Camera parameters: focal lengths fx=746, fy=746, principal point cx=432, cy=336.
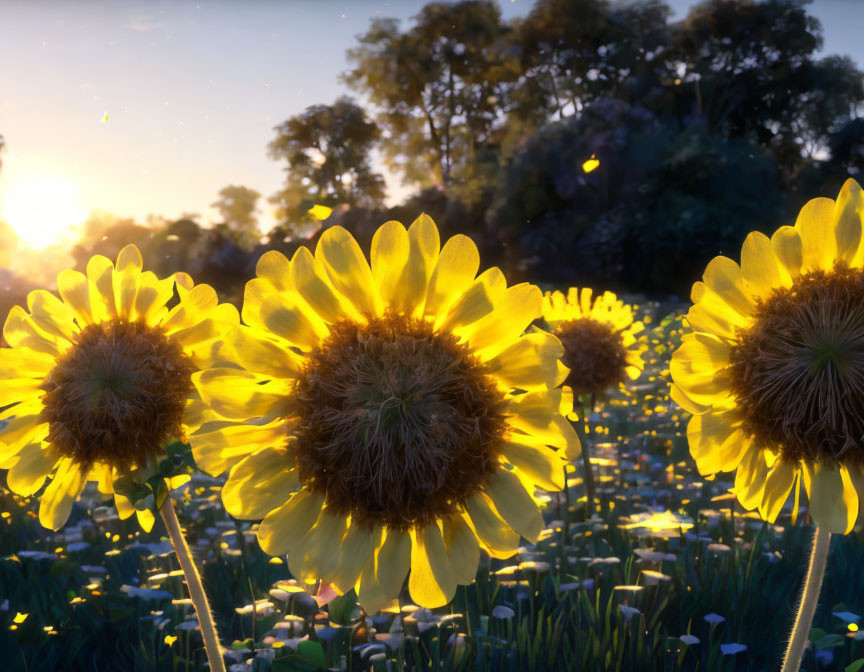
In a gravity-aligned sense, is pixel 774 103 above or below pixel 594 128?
above

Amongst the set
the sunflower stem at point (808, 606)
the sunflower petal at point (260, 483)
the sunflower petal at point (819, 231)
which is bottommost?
the sunflower stem at point (808, 606)

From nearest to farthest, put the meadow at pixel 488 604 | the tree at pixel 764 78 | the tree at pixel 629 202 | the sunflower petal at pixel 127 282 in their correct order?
the sunflower petal at pixel 127 282, the meadow at pixel 488 604, the tree at pixel 629 202, the tree at pixel 764 78

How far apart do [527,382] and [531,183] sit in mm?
24032

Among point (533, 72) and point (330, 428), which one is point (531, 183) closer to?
point (533, 72)

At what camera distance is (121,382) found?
1921mm

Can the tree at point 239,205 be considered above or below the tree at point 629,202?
above

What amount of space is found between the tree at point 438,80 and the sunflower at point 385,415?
35663mm

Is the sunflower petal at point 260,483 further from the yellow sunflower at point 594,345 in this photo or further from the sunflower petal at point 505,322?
the yellow sunflower at point 594,345

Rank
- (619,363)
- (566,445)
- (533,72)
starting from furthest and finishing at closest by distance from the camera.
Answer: (533,72) < (619,363) < (566,445)

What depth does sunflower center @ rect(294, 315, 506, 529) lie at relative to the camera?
1.62 meters

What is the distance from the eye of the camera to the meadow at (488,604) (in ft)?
10.0

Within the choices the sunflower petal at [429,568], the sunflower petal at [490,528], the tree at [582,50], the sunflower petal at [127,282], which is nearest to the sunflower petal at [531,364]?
the sunflower petal at [490,528]

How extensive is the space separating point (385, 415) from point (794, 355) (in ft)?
3.32

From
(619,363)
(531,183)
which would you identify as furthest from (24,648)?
(531,183)
